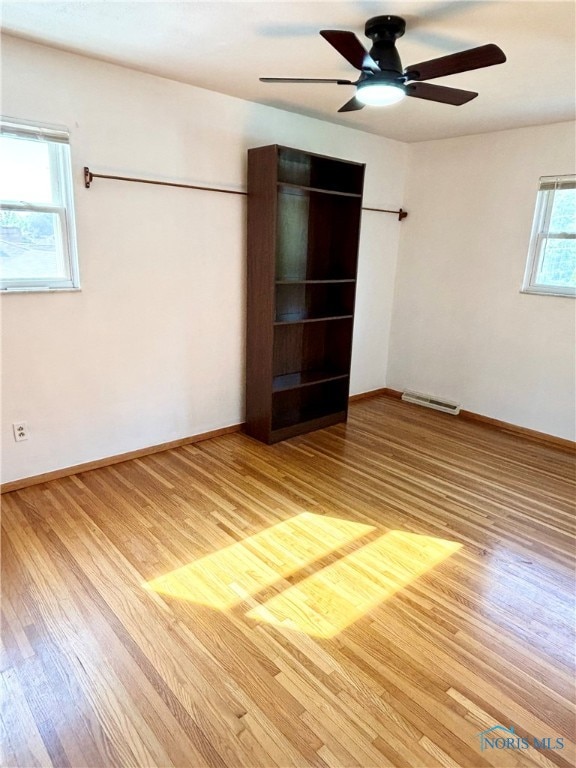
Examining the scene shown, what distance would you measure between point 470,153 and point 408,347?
72.4 inches

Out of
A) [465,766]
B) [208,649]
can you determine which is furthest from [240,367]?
[465,766]

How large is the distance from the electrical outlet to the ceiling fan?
2.32 metres

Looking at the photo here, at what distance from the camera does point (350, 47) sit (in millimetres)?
1894

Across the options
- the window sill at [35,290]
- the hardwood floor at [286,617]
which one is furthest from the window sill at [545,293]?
the window sill at [35,290]

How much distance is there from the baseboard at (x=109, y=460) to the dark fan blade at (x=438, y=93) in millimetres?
2621

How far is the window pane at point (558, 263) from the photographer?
3.70 m

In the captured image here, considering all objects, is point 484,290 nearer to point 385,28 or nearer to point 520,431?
point 520,431

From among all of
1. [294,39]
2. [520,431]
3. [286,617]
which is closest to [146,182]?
[294,39]

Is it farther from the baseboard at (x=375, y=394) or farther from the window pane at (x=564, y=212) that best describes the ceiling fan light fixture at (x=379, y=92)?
the baseboard at (x=375, y=394)

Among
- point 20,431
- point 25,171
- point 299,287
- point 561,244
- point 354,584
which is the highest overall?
point 25,171

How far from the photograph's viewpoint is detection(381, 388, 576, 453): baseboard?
3.86 metres

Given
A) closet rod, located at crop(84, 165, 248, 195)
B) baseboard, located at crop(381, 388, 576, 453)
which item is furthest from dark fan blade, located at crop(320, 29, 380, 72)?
baseboard, located at crop(381, 388, 576, 453)

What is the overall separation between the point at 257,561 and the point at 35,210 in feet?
7.46

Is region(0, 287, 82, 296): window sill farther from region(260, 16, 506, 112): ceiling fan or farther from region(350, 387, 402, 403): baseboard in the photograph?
region(350, 387, 402, 403): baseboard
